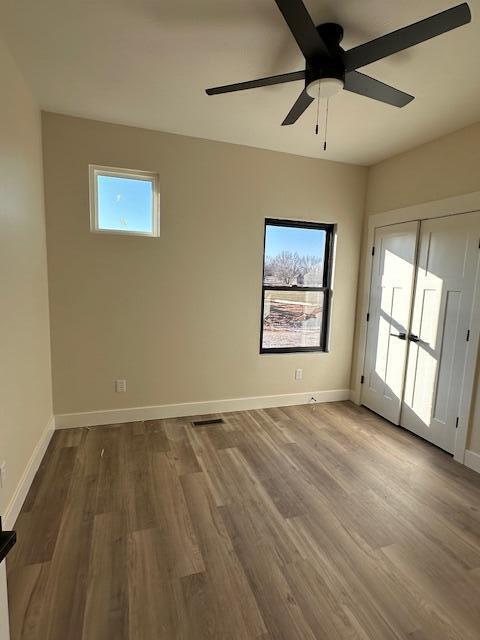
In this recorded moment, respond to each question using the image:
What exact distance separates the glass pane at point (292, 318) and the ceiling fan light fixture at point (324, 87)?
7.11ft

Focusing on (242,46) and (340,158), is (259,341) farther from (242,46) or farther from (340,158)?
(242,46)

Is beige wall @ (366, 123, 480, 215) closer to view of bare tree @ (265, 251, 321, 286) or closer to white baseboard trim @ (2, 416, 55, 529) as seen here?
view of bare tree @ (265, 251, 321, 286)

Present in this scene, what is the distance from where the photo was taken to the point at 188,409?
11.5ft

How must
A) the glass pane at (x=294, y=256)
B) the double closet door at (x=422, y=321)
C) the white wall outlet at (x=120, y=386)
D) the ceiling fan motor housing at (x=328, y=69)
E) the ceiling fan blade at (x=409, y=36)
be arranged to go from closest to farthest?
the ceiling fan blade at (x=409, y=36) → the ceiling fan motor housing at (x=328, y=69) → the double closet door at (x=422, y=321) → the white wall outlet at (x=120, y=386) → the glass pane at (x=294, y=256)

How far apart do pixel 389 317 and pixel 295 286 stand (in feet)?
3.50

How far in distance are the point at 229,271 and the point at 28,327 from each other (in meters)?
1.89

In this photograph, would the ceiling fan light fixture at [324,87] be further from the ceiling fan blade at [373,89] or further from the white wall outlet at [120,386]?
the white wall outlet at [120,386]

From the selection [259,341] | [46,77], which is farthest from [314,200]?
[46,77]

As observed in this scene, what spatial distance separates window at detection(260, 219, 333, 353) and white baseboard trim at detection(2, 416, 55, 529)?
7.34 feet

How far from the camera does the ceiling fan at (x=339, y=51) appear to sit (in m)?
1.26

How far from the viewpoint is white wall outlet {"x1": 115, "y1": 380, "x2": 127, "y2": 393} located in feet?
10.7

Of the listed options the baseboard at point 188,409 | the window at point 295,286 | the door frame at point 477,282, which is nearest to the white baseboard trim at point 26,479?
the baseboard at point 188,409

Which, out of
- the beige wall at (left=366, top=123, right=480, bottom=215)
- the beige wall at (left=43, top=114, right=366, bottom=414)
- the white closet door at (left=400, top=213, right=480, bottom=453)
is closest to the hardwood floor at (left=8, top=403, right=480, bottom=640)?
the white closet door at (left=400, top=213, right=480, bottom=453)

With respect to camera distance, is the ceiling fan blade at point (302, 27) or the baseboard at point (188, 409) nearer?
the ceiling fan blade at point (302, 27)
